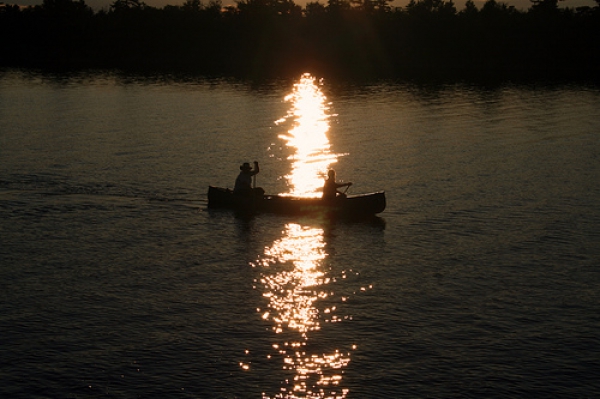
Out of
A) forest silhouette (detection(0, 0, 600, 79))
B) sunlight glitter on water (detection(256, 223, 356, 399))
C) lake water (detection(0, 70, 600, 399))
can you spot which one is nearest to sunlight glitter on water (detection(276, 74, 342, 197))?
lake water (detection(0, 70, 600, 399))

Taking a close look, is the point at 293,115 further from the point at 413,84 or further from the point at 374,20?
the point at 374,20

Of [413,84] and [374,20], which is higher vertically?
[374,20]

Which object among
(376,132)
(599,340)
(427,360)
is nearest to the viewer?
(427,360)

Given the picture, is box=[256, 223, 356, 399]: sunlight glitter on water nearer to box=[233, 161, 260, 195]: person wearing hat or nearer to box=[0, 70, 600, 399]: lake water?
box=[0, 70, 600, 399]: lake water

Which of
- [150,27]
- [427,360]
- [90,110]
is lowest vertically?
[427,360]

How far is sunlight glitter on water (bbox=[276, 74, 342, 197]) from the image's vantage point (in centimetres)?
4191

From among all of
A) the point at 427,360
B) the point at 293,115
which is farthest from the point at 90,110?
the point at 427,360

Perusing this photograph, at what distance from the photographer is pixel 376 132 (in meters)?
60.4

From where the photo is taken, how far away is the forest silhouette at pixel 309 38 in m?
145

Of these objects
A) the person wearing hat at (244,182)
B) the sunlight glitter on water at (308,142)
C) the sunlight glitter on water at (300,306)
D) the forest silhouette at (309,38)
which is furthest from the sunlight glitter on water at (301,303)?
the forest silhouette at (309,38)

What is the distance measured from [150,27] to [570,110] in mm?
118316

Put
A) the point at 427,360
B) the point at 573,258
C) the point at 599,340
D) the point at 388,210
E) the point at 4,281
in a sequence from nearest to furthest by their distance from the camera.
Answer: the point at 427,360 → the point at 599,340 → the point at 4,281 → the point at 573,258 → the point at 388,210

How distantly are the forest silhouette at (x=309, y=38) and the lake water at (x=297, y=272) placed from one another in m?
84.7

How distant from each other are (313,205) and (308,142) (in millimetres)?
23388
